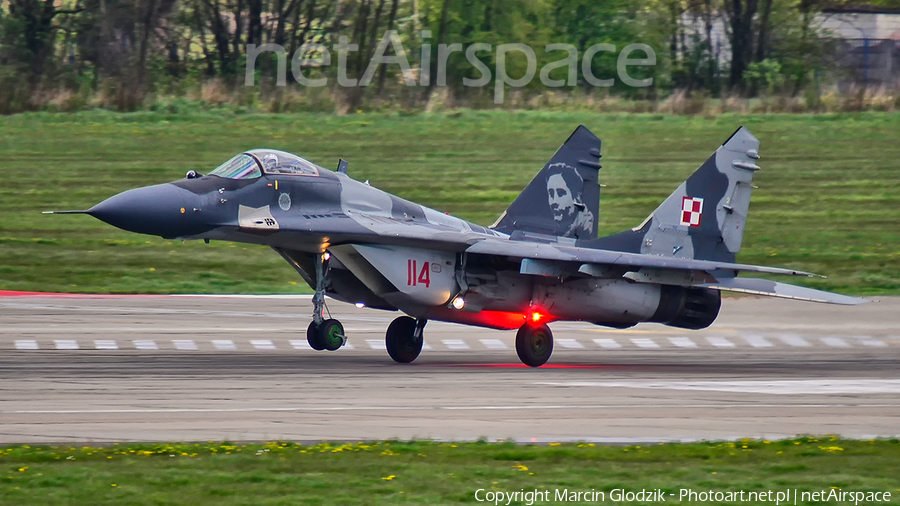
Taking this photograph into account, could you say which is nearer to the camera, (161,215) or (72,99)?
(161,215)

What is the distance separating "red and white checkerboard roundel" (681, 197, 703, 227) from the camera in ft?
61.2

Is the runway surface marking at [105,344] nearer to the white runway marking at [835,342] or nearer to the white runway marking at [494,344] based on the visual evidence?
the white runway marking at [494,344]

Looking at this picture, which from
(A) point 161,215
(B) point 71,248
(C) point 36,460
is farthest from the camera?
(B) point 71,248

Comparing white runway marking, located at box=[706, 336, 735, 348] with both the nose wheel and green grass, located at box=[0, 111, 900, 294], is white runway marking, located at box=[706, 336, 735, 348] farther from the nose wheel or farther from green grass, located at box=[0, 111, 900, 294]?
green grass, located at box=[0, 111, 900, 294]

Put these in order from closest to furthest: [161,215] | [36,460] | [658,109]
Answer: [36,460] < [161,215] < [658,109]

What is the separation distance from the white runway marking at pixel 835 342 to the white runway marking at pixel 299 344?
8.51m

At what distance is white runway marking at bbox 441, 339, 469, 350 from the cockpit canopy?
4241 mm

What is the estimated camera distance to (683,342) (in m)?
20.1

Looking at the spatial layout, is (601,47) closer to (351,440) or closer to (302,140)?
(302,140)

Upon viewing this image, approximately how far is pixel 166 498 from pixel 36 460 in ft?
5.56

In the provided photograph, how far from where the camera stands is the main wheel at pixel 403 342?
17.0 meters

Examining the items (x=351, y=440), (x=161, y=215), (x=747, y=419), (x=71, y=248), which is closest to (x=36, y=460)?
(x=351, y=440)

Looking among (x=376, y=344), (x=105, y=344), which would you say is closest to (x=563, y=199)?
(x=376, y=344)

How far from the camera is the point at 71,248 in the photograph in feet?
92.3
